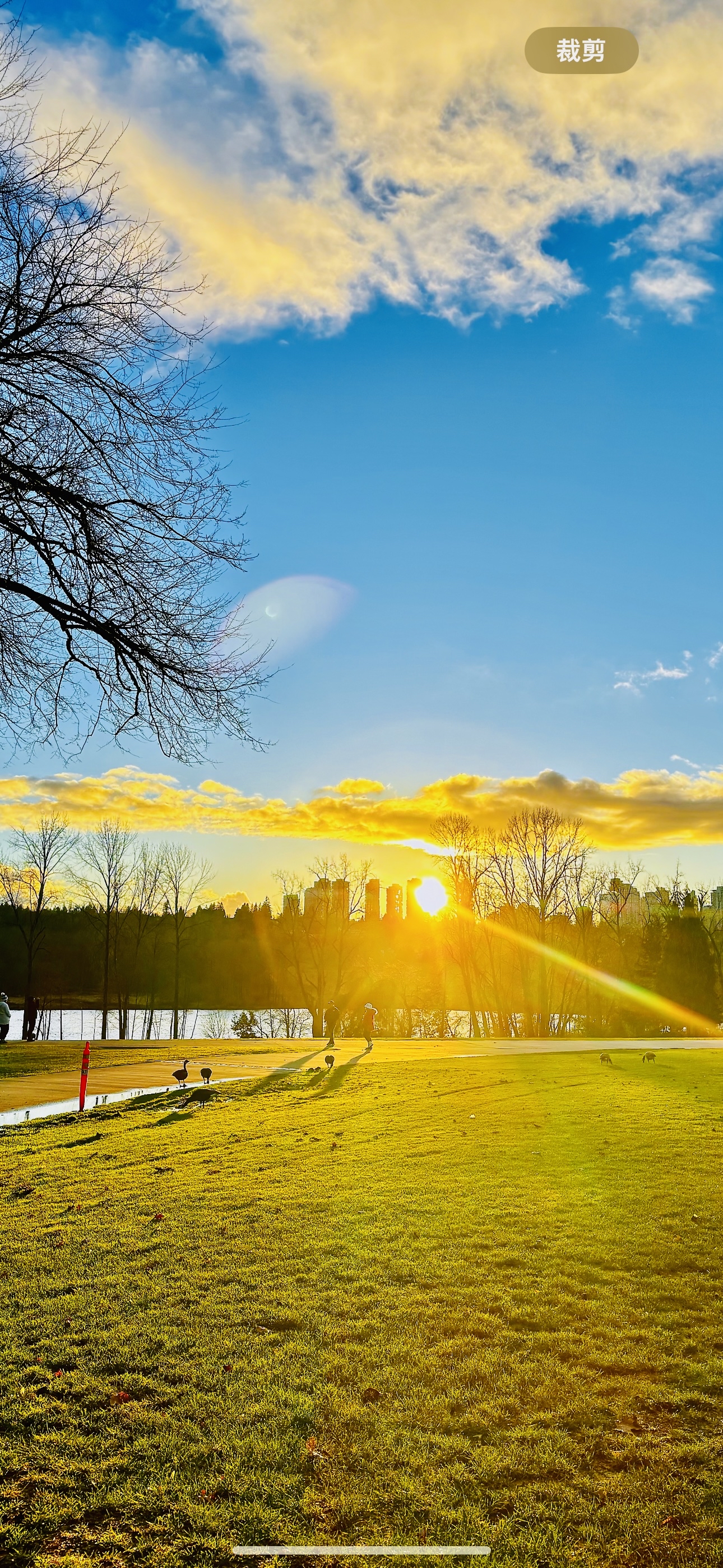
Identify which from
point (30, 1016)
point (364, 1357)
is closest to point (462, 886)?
point (30, 1016)

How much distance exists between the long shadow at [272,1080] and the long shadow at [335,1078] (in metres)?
1.05

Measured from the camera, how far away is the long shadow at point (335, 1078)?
17.8 metres

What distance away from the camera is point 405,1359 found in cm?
457

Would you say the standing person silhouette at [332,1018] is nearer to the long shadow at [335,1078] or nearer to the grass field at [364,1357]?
the long shadow at [335,1078]

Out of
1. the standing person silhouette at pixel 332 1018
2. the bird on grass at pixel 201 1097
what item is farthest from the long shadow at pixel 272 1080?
the standing person silhouette at pixel 332 1018

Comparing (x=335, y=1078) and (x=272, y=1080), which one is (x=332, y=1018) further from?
(x=272, y=1080)

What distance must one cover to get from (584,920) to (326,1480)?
61202mm

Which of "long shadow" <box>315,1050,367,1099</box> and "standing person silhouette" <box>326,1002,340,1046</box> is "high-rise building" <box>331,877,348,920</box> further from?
"long shadow" <box>315,1050,367,1099</box>

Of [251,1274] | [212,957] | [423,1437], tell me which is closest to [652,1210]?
[251,1274]

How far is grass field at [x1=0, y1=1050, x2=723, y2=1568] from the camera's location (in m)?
3.26

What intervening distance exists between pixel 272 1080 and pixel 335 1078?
147cm

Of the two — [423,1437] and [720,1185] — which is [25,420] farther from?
[720,1185]

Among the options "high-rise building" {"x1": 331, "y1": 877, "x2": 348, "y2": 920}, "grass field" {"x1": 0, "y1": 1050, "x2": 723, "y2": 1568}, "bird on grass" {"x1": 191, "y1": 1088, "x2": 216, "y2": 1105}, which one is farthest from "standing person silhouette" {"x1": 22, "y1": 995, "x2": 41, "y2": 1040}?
"grass field" {"x1": 0, "y1": 1050, "x2": 723, "y2": 1568}

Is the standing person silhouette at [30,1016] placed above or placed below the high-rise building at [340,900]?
below
